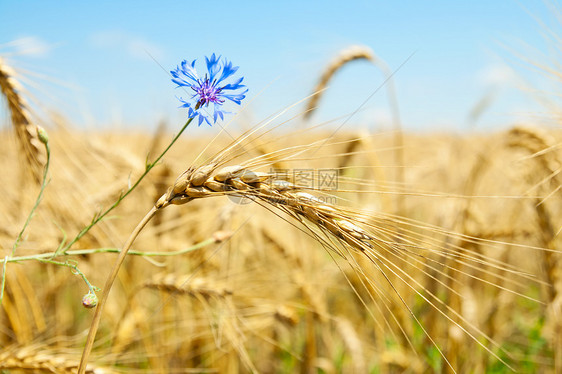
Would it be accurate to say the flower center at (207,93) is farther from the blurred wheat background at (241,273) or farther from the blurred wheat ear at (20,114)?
the blurred wheat ear at (20,114)

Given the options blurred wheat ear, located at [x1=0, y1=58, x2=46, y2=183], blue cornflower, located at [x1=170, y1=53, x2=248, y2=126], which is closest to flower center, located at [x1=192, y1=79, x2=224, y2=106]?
blue cornflower, located at [x1=170, y1=53, x2=248, y2=126]

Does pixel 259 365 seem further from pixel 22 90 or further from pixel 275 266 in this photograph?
pixel 22 90

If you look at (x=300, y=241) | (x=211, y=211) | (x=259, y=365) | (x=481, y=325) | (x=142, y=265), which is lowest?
(x=259, y=365)

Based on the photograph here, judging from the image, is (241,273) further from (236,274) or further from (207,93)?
(207,93)

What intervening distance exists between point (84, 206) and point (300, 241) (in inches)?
35.0

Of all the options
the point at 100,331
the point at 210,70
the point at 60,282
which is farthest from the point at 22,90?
the point at 100,331

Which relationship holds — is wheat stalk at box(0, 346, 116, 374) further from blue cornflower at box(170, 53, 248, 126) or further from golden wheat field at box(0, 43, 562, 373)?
blue cornflower at box(170, 53, 248, 126)

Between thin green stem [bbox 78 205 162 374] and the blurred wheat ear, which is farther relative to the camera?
the blurred wheat ear

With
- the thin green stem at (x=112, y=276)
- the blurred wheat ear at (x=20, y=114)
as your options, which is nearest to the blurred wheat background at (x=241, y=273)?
the blurred wheat ear at (x=20, y=114)

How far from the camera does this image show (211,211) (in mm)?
1852

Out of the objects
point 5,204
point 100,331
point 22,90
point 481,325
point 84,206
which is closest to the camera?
point 22,90

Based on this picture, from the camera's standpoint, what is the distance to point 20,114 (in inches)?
43.1

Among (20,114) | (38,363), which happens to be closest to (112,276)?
(38,363)

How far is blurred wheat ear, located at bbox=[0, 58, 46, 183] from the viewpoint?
1.05 metres
